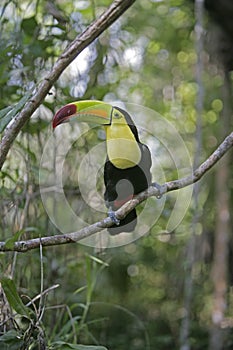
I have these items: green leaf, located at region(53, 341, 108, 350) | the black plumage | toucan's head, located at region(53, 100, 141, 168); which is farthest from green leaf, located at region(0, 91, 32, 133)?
green leaf, located at region(53, 341, 108, 350)

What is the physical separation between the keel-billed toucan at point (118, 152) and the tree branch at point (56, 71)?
6 centimetres

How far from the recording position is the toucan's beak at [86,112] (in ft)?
A: 4.09

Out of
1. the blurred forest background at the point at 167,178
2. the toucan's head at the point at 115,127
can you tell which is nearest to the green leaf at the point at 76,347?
the blurred forest background at the point at 167,178

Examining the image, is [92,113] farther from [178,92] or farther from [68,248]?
[178,92]

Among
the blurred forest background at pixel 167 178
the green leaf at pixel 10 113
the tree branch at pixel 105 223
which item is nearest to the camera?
the tree branch at pixel 105 223

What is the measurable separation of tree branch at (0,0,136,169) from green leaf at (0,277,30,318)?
0.25m

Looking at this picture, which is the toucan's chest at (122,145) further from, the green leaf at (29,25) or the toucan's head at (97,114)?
the green leaf at (29,25)

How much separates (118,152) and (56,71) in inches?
9.3

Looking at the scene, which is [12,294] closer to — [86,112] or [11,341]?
[11,341]

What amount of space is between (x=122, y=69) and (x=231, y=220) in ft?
3.20

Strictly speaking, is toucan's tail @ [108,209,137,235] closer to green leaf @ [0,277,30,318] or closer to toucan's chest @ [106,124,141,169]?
toucan's chest @ [106,124,141,169]

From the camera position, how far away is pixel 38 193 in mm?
1828

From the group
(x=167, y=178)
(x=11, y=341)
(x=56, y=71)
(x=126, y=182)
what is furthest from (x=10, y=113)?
(x=167, y=178)

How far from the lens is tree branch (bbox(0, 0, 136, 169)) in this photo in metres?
1.21
